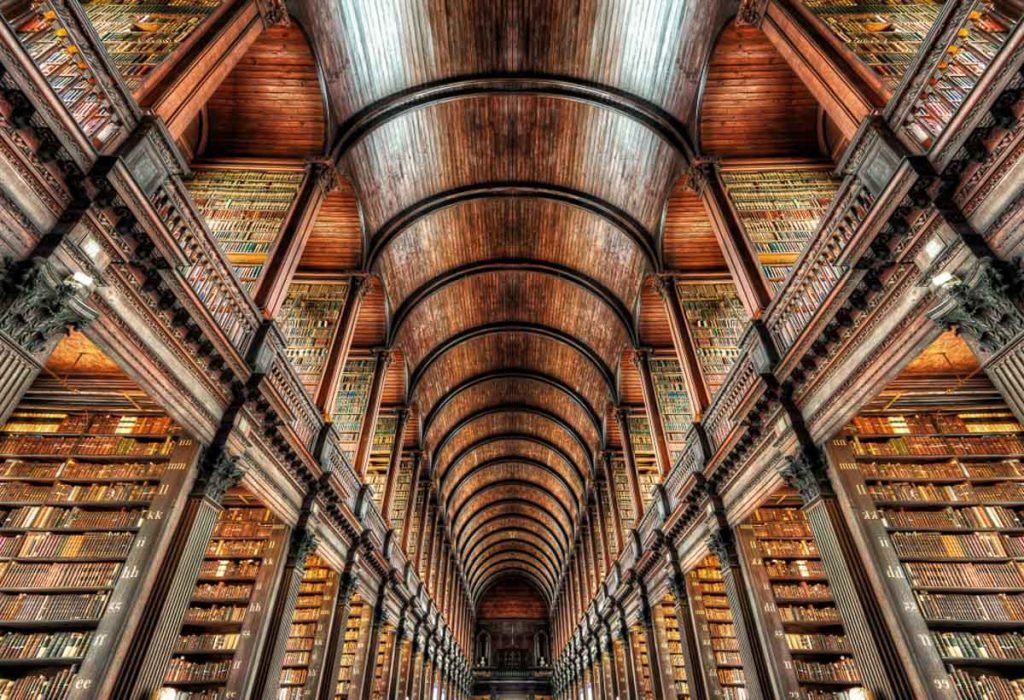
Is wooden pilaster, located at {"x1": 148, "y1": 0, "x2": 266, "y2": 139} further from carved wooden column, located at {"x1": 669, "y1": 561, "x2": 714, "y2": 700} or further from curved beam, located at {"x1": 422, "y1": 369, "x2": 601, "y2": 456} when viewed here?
curved beam, located at {"x1": 422, "y1": 369, "x2": 601, "y2": 456}

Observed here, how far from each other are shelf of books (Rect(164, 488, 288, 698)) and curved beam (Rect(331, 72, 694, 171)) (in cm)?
685

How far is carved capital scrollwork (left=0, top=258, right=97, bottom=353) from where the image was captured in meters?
3.48

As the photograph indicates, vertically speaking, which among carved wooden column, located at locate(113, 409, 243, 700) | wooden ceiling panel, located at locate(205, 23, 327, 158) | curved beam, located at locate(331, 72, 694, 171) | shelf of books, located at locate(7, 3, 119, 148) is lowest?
carved wooden column, located at locate(113, 409, 243, 700)

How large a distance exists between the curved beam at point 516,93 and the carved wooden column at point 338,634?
8.15 metres

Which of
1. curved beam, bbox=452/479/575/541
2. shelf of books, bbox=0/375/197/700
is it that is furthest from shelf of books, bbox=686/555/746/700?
curved beam, bbox=452/479/575/541

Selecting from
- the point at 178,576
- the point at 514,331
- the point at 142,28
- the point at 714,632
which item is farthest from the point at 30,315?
the point at 514,331

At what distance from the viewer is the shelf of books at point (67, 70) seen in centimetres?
411

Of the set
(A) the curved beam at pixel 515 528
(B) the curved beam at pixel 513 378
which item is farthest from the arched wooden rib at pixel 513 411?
(A) the curved beam at pixel 515 528

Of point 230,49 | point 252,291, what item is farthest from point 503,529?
point 230,49

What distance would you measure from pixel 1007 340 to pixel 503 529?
31948mm

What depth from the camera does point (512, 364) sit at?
2003cm

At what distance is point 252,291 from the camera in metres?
7.30

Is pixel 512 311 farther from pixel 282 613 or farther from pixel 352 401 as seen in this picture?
pixel 282 613

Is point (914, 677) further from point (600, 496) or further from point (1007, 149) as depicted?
point (600, 496)
